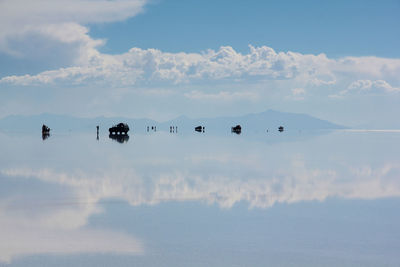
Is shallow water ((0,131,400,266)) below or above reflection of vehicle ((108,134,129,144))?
below

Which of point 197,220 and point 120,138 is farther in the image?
point 120,138

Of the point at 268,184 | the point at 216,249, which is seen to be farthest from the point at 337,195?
the point at 216,249

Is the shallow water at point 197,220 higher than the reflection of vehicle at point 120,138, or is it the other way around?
the reflection of vehicle at point 120,138

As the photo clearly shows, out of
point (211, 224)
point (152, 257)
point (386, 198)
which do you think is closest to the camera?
point (152, 257)

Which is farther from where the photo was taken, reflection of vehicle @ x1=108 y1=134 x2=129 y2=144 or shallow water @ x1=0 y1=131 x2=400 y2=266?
reflection of vehicle @ x1=108 y1=134 x2=129 y2=144

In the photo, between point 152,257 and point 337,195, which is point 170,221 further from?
Result: point 337,195

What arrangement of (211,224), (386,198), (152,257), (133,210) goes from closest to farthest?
(152,257)
(211,224)
(133,210)
(386,198)

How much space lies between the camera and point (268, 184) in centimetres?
3297

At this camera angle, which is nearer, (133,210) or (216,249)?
(216,249)

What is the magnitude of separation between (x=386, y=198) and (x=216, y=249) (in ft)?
50.5

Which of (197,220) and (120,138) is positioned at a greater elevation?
(120,138)

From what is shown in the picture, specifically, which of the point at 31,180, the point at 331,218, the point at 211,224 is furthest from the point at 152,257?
the point at 31,180

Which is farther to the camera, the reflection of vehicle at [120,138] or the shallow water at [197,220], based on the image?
the reflection of vehicle at [120,138]

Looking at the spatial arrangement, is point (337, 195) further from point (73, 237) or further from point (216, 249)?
point (73, 237)
